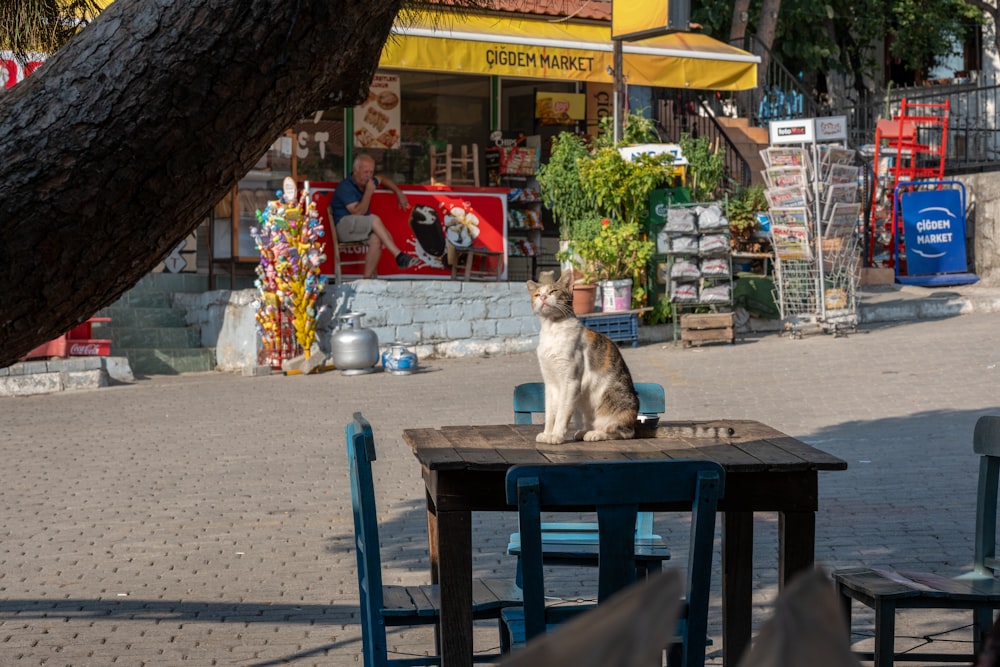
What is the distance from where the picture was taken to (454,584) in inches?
137

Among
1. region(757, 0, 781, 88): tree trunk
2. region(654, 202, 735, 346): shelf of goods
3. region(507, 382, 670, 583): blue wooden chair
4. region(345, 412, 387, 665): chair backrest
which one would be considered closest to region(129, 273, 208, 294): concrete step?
region(654, 202, 735, 346): shelf of goods

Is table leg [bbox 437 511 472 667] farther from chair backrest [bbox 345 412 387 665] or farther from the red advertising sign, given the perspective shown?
the red advertising sign

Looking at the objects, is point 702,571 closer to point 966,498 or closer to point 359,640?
point 359,640

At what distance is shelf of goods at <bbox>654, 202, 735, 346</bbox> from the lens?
14.2m

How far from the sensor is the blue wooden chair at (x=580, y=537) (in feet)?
14.7

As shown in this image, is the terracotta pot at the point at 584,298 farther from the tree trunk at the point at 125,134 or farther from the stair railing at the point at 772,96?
the tree trunk at the point at 125,134

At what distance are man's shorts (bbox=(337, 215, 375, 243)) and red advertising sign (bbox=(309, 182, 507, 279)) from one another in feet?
0.91

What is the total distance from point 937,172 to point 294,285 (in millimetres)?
13167

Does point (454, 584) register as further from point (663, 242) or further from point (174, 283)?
point (174, 283)

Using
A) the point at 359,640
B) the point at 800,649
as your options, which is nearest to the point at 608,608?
the point at 800,649

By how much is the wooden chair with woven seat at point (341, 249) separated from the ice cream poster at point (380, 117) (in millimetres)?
3432

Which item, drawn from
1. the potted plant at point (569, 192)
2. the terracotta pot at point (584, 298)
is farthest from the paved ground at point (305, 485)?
the potted plant at point (569, 192)

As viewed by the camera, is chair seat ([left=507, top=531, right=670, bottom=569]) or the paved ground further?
the paved ground

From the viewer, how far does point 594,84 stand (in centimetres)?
2028
